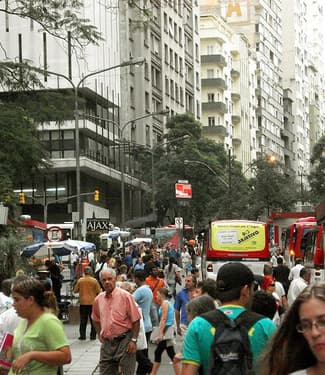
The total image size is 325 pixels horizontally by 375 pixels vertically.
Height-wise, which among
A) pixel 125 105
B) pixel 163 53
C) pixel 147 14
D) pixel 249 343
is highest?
pixel 163 53

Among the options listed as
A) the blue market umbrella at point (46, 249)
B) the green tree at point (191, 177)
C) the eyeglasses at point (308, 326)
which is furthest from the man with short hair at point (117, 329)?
the green tree at point (191, 177)

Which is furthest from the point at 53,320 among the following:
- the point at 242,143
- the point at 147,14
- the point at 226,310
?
the point at 242,143

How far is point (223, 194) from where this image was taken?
7969 centimetres

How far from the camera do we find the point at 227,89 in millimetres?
124062

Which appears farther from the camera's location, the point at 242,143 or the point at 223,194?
the point at 242,143

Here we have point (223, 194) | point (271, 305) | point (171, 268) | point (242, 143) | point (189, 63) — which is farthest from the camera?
point (242, 143)

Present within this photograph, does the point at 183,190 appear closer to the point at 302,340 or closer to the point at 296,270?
the point at 296,270

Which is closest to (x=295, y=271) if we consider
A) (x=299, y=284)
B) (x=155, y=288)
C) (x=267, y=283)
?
(x=155, y=288)

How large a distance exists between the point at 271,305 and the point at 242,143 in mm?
119419

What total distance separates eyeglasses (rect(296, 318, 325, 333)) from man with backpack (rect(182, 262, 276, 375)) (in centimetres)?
212

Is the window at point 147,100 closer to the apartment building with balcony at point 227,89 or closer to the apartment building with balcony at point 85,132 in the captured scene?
the apartment building with balcony at point 85,132

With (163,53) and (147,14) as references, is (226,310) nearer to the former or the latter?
(147,14)

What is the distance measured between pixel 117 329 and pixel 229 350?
5.82m

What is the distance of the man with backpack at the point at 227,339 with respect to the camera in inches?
237
